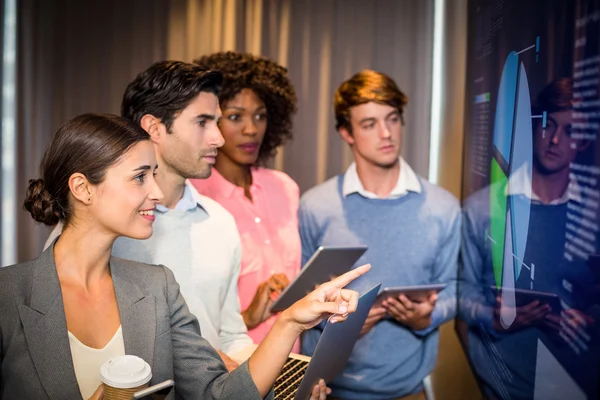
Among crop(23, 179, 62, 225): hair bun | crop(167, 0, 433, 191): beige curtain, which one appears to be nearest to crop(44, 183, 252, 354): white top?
crop(23, 179, 62, 225): hair bun

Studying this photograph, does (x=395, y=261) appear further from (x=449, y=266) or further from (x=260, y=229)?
(x=260, y=229)

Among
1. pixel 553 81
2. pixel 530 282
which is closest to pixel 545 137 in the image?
pixel 553 81

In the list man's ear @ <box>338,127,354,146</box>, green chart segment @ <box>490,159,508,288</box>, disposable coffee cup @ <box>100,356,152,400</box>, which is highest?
man's ear @ <box>338,127,354,146</box>

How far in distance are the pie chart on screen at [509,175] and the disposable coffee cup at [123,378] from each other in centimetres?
107

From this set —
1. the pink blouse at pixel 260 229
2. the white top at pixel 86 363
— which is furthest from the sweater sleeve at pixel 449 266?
the white top at pixel 86 363

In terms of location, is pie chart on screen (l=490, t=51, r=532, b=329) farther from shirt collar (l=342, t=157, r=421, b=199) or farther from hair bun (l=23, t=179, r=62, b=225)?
hair bun (l=23, t=179, r=62, b=225)

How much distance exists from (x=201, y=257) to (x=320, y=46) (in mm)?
1805

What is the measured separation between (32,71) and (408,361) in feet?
8.70

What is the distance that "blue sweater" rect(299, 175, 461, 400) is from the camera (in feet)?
9.27

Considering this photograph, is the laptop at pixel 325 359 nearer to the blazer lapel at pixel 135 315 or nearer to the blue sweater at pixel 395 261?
the blazer lapel at pixel 135 315

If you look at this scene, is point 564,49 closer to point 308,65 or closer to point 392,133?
point 392,133

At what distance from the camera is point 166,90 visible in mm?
2275

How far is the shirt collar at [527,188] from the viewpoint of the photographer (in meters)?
1.44

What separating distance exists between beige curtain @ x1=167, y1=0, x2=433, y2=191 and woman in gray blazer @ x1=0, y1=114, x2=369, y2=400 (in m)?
2.01
